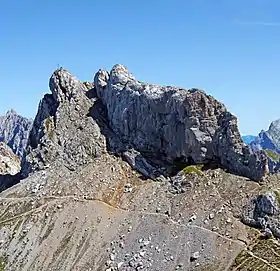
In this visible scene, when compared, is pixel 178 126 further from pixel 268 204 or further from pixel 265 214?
pixel 265 214

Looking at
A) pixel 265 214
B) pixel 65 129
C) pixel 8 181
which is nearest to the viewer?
pixel 265 214

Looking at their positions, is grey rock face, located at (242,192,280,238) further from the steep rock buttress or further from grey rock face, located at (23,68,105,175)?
grey rock face, located at (23,68,105,175)

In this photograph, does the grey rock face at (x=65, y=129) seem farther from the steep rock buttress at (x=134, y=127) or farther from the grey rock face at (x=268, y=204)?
the grey rock face at (x=268, y=204)

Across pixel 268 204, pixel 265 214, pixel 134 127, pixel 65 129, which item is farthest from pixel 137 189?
pixel 268 204

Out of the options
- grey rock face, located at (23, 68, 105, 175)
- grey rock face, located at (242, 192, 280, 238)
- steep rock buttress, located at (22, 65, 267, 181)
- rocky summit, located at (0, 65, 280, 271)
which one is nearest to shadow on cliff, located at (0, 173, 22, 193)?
rocky summit, located at (0, 65, 280, 271)

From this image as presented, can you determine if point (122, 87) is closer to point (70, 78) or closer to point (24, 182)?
point (70, 78)

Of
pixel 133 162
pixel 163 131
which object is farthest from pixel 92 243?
pixel 163 131

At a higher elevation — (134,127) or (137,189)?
(134,127)

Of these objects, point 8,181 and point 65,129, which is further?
point 8,181
